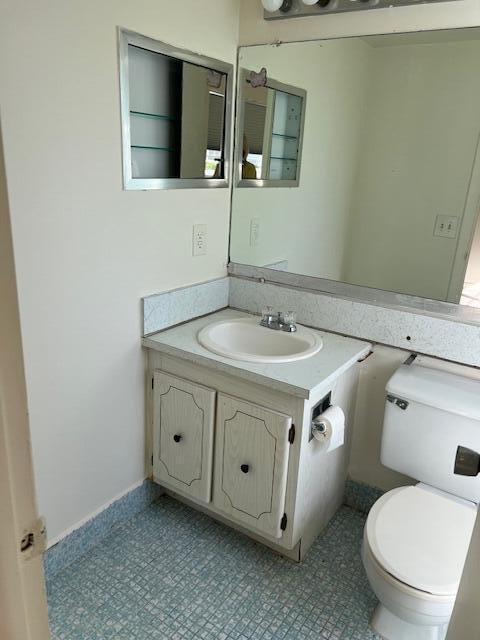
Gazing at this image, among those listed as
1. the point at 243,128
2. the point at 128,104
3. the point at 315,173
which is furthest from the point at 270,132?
the point at 128,104

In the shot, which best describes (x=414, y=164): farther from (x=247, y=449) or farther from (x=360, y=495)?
(x=360, y=495)

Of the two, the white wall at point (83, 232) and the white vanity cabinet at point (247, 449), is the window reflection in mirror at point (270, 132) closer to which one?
the white wall at point (83, 232)

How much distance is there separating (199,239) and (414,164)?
0.89 metres

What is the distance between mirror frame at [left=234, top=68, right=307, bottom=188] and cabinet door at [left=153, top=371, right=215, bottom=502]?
949 mm

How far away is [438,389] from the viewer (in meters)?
1.71

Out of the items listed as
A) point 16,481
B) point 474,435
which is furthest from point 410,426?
point 16,481

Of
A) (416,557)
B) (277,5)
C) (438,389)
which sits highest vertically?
(277,5)

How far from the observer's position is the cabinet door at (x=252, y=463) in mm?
1694

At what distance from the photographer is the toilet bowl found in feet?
4.47

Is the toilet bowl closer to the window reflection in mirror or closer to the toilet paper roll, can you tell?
the toilet paper roll

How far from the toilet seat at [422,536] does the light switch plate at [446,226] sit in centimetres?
92

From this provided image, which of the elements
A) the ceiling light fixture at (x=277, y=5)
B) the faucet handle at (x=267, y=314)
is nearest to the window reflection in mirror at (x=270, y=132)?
the ceiling light fixture at (x=277, y=5)

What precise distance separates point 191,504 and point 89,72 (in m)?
1.69

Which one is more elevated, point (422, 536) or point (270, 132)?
point (270, 132)
